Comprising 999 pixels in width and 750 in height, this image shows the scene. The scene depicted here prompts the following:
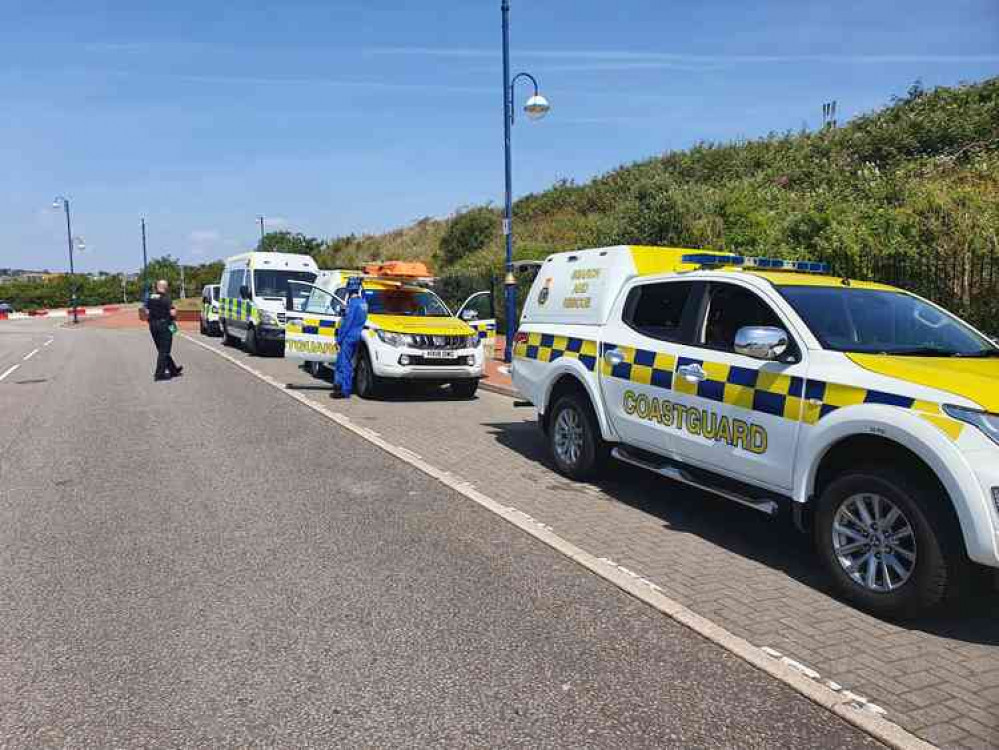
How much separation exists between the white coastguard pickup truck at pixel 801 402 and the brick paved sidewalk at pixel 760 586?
0.26m

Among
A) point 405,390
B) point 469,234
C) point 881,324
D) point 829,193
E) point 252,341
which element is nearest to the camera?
point 881,324

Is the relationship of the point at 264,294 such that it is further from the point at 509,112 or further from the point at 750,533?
the point at 750,533

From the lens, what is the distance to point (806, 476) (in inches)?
178

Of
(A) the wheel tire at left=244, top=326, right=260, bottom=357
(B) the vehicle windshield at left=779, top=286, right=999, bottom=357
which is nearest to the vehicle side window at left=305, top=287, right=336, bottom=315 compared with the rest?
(A) the wheel tire at left=244, top=326, right=260, bottom=357

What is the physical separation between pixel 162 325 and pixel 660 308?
11.1 m

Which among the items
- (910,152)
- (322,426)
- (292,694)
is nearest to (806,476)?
(292,694)

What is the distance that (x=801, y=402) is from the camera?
4594 millimetres

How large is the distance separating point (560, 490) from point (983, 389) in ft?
11.5

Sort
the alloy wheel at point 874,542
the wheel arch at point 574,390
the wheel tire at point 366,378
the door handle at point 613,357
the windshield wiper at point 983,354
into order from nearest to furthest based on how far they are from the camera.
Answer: the alloy wheel at point 874,542 < the windshield wiper at point 983,354 < the door handle at point 613,357 < the wheel arch at point 574,390 < the wheel tire at point 366,378

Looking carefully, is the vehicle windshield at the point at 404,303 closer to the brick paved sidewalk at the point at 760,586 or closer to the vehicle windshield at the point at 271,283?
the brick paved sidewalk at the point at 760,586

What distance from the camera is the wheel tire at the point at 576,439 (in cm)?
675

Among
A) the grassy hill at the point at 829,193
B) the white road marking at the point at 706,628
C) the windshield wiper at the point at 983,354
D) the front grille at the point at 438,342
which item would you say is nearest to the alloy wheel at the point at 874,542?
the white road marking at the point at 706,628

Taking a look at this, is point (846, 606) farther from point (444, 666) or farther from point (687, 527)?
point (444, 666)

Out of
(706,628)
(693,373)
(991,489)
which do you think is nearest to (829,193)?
(693,373)
